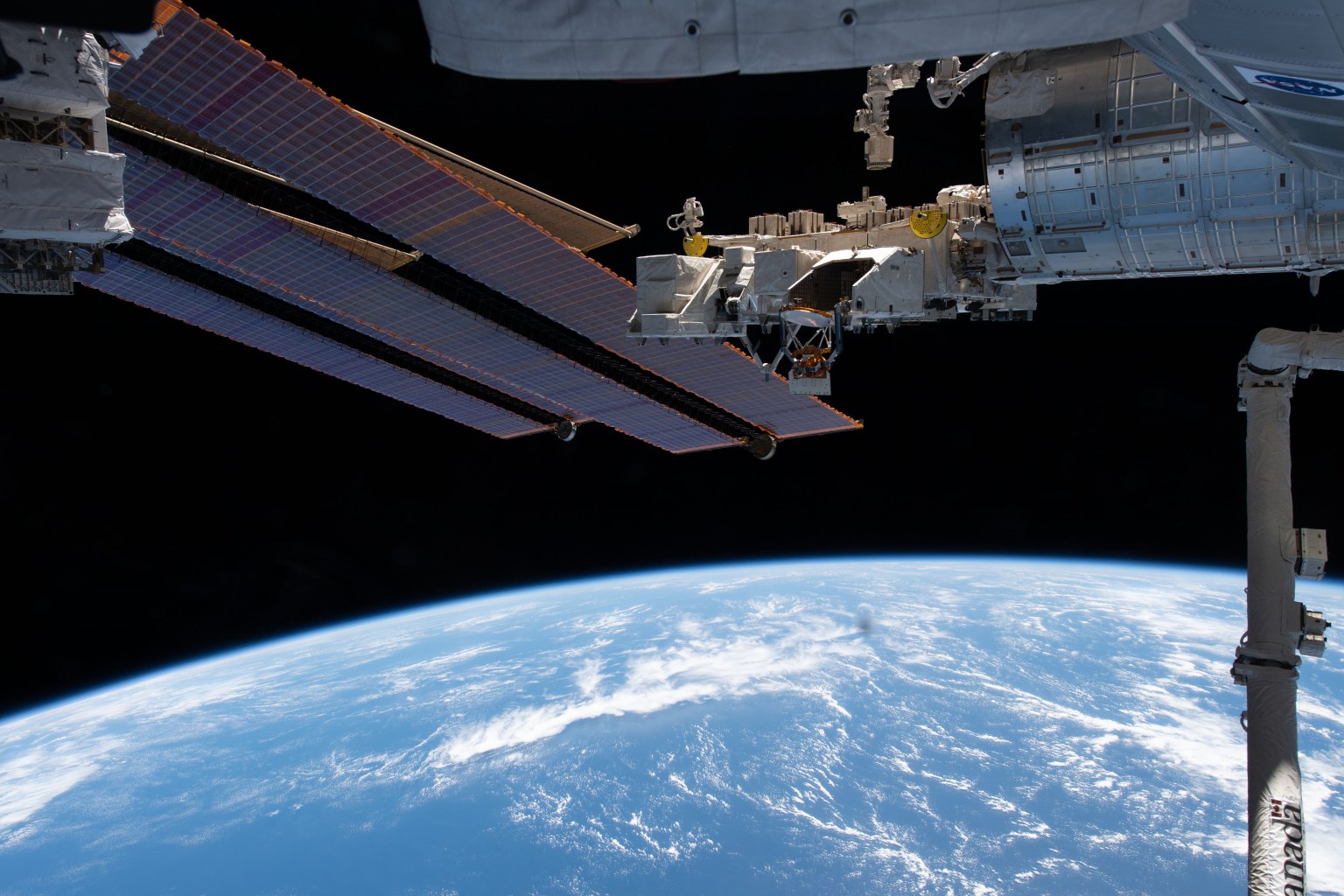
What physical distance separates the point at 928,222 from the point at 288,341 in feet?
38.0

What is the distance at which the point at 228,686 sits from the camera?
1431 inches

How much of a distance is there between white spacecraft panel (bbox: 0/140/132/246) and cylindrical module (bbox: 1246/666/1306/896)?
9660 mm

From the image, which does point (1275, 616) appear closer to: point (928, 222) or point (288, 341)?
point (928, 222)

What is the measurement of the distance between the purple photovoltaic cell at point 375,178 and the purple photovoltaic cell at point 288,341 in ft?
11.5

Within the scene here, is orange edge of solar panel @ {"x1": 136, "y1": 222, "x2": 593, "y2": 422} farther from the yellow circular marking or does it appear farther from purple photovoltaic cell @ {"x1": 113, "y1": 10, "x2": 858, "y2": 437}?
the yellow circular marking

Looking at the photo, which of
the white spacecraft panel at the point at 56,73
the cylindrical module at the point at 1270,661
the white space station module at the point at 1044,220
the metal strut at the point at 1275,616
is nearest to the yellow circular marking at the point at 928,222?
the white space station module at the point at 1044,220

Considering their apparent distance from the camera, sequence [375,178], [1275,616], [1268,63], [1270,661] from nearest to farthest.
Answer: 1. [1268,63]
2. [1270,661]
3. [1275,616]
4. [375,178]

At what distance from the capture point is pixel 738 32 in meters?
2.40

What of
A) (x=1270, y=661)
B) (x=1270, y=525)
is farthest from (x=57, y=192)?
(x=1270, y=661)

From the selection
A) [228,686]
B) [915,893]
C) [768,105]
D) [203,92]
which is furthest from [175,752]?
[768,105]

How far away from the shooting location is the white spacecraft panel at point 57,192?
5.63 metres

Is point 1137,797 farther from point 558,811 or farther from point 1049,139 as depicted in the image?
point 1049,139

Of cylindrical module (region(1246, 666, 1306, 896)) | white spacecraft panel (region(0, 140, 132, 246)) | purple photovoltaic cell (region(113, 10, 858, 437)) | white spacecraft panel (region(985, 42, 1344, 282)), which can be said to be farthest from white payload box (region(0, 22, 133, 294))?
cylindrical module (region(1246, 666, 1306, 896))

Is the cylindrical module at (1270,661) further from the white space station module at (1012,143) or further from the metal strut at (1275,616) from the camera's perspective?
the white space station module at (1012,143)
